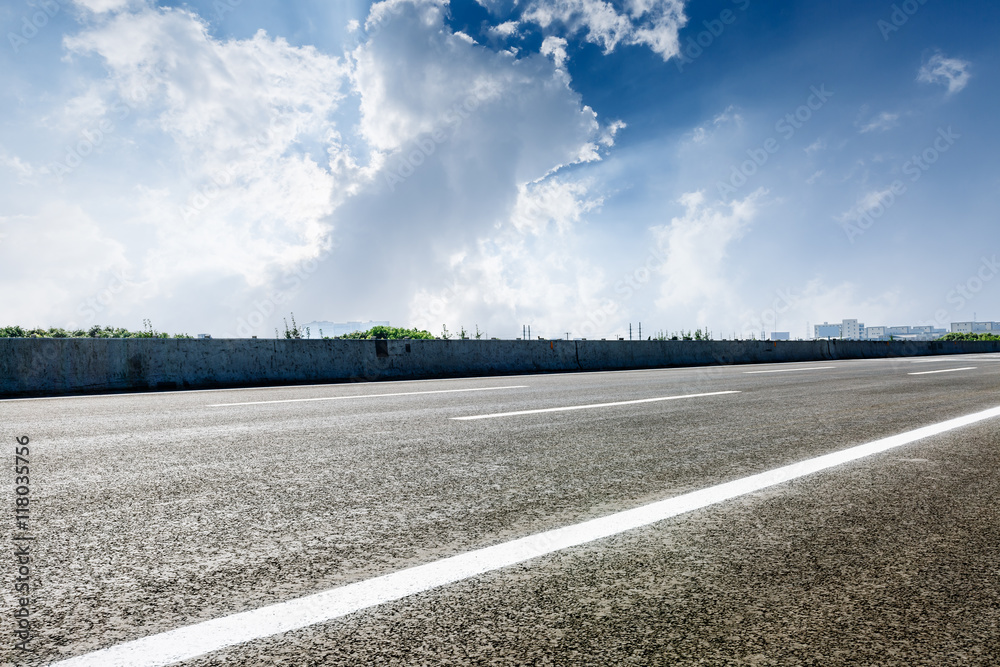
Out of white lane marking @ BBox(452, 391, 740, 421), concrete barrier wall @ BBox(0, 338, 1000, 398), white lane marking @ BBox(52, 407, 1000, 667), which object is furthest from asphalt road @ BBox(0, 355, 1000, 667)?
concrete barrier wall @ BBox(0, 338, 1000, 398)

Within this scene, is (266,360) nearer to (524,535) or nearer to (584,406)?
(584,406)

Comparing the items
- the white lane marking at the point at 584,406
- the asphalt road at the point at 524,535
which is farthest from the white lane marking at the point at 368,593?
the white lane marking at the point at 584,406

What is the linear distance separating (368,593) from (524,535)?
0.74m

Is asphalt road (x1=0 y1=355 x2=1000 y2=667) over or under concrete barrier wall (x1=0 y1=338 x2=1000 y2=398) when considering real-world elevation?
under

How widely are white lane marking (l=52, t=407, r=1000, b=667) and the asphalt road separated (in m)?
0.05

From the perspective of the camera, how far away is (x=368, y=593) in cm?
183

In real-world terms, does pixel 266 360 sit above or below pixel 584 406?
above

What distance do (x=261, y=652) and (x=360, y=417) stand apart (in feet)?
14.7

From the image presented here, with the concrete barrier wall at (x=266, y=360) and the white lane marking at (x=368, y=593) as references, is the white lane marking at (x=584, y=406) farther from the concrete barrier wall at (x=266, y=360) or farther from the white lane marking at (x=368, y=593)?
the concrete barrier wall at (x=266, y=360)

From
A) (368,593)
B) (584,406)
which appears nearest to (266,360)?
(584,406)

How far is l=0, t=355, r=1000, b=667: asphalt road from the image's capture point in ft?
5.14

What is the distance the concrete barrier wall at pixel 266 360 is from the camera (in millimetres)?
10008

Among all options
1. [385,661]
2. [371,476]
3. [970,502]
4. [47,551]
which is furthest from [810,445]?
[47,551]

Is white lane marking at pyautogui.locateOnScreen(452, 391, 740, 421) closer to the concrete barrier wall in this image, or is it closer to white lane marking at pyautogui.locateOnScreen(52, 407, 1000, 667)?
white lane marking at pyautogui.locateOnScreen(52, 407, 1000, 667)
